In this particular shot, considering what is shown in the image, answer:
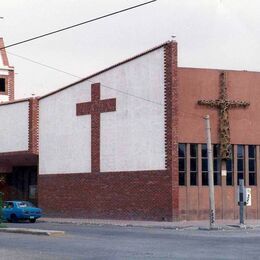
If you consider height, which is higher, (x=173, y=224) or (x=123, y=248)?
(x=173, y=224)

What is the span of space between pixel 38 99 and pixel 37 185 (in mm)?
7221

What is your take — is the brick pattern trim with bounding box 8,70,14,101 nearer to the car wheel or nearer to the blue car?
the blue car

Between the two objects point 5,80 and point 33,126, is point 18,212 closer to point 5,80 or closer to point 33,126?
point 33,126

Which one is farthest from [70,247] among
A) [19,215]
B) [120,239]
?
[19,215]

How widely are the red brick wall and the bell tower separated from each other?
82.3 ft

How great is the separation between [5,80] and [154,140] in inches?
1427

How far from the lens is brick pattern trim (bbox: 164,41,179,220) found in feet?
144

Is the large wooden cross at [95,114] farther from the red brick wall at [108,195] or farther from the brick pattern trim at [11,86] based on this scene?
the brick pattern trim at [11,86]

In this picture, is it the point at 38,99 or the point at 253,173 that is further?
the point at 38,99

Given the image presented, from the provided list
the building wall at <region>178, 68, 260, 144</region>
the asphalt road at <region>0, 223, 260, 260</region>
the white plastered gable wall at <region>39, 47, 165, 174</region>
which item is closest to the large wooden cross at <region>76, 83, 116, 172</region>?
the white plastered gable wall at <region>39, 47, 165, 174</region>

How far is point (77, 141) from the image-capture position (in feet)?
166

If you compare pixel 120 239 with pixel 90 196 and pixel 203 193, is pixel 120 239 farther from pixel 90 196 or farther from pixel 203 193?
pixel 90 196

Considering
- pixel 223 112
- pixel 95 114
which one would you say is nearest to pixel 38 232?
pixel 223 112

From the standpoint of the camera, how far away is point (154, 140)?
A: 45.0m
